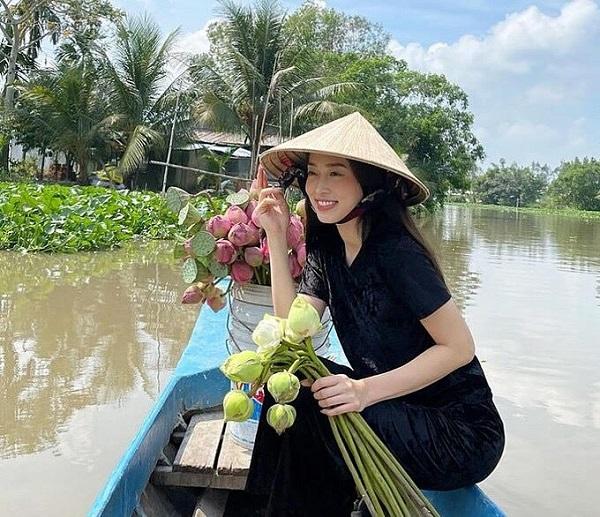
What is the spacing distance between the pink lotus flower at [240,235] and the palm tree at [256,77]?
15.0 m

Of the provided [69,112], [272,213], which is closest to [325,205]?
[272,213]

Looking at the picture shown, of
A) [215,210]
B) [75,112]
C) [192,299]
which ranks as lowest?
[192,299]

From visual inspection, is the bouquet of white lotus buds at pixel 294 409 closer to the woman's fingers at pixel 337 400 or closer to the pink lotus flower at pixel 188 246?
the woman's fingers at pixel 337 400

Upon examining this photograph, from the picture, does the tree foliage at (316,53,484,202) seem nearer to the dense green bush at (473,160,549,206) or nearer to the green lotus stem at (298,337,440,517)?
the green lotus stem at (298,337,440,517)

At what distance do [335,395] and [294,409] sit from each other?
86 mm

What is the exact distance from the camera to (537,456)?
11.5 feet

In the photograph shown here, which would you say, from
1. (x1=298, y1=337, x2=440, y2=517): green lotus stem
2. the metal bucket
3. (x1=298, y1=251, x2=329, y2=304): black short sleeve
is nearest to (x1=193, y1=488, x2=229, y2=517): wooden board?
the metal bucket

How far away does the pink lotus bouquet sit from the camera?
201 cm

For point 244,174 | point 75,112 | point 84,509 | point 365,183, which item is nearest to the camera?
point 365,183

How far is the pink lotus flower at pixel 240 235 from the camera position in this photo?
2.01 meters

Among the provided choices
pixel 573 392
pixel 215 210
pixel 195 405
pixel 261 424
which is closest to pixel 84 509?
pixel 195 405

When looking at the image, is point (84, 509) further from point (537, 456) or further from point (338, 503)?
point (537, 456)

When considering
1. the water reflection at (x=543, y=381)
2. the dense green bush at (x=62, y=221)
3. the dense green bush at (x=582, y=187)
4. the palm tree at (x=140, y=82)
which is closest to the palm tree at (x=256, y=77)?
the palm tree at (x=140, y=82)

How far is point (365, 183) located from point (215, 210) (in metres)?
0.77
